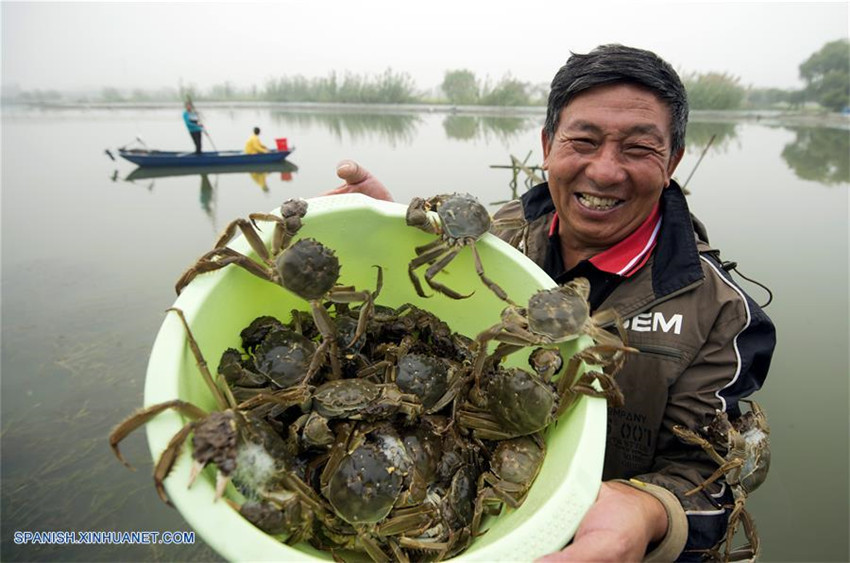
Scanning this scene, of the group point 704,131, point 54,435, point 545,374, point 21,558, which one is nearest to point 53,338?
point 54,435

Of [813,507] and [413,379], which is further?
[813,507]

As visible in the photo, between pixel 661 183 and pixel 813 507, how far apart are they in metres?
3.12

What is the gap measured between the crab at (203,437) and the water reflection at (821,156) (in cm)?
1322

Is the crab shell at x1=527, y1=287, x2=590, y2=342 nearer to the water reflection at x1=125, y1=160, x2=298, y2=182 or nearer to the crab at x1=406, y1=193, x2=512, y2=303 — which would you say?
the crab at x1=406, y1=193, x2=512, y2=303

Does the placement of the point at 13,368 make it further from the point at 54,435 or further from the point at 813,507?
the point at 813,507

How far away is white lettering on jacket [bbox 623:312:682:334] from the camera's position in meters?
1.59

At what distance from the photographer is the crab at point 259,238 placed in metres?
1.45

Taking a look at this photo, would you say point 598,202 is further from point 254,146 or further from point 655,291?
point 254,146

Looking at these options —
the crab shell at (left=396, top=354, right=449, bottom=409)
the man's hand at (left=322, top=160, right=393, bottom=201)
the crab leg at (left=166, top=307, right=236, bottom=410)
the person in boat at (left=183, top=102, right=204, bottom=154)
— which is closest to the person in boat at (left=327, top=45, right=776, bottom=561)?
the crab shell at (left=396, top=354, right=449, bottom=409)

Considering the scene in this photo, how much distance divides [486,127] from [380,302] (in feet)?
57.9

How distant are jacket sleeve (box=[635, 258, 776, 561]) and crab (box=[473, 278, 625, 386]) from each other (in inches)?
16.1

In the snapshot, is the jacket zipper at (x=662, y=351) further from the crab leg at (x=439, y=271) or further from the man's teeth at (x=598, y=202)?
the crab leg at (x=439, y=271)

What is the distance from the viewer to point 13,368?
404 centimetres

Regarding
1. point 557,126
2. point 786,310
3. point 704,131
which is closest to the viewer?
point 557,126
